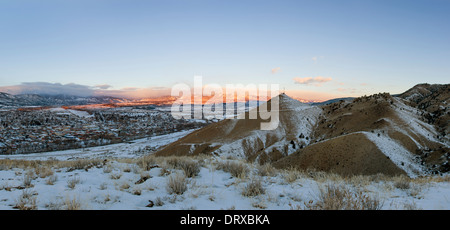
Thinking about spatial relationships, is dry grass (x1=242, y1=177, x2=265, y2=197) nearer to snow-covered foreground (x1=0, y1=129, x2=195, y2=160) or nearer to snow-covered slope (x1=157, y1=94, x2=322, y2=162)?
snow-covered slope (x1=157, y1=94, x2=322, y2=162)

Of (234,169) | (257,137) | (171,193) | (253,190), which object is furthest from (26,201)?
(257,137)

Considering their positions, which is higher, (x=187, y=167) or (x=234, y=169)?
(x=187, y=167)

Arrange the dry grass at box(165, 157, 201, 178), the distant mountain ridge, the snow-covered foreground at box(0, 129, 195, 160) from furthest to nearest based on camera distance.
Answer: the snow-covered foreground at box(0, 129, 195, 160)
the distant mountain ridge
the dry grass at box(165, 157, 201, 178)

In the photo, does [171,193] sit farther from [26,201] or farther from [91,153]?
[91,153]

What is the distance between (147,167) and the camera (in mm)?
7887

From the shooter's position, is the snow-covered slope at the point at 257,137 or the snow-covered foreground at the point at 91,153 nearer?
the snow-covered slope at the point at 257,137

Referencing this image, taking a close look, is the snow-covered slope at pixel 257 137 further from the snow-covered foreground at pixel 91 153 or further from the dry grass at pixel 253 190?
the snow-covered foreground at pixel 91 153

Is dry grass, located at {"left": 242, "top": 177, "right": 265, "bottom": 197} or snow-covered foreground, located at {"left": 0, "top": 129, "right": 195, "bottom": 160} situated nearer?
dry grass, located at {"left": 242, "top": 177, "right": 265, "bottom": 197}

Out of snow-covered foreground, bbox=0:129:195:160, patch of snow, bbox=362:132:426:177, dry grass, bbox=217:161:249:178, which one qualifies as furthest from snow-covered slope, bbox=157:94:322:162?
snow-covered foreground, bbox=0:129:195:160

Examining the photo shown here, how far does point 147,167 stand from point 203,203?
423cm

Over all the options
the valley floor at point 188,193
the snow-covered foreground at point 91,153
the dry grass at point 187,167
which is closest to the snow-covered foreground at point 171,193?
the valley floor at point 188,193
